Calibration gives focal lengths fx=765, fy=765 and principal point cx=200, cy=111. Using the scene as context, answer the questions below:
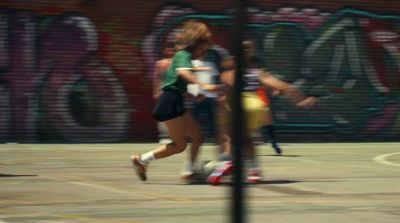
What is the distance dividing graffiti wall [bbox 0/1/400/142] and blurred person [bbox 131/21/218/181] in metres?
7.44

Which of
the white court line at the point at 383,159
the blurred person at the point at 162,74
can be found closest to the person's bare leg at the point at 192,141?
the blurred person at the point at 162,74

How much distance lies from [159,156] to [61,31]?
25.9 ft

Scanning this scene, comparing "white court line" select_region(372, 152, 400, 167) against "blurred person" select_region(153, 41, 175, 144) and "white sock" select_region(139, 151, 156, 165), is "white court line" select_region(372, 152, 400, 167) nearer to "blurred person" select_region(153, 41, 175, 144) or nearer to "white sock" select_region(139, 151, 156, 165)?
"blurred person" select_region(153, 41, 175, 144)

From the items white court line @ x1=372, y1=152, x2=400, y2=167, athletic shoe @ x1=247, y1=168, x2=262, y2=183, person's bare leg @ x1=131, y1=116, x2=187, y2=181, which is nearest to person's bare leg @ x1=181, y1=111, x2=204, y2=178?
person's bare leg @ x1=131, y1=116, x2=187, y2=181

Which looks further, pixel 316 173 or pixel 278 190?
pixel 316 173

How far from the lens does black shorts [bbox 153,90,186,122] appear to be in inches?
336

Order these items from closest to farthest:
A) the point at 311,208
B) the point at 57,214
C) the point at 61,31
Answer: the point at 57,214 < the point at 311,208 < the point at 61,31

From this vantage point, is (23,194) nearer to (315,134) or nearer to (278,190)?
(278,190)

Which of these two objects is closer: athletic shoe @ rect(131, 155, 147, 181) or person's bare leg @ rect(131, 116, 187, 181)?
person's bare leg @ rect(131, 116, 187, 181)

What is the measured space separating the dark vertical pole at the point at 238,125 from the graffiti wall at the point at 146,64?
523 inches

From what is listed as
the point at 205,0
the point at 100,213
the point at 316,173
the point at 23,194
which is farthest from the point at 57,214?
the point at 205,0

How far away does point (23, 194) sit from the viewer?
314 inches

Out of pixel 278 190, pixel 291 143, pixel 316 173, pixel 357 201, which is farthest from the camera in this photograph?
pixel 291 143

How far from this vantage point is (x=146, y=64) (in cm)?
1659
